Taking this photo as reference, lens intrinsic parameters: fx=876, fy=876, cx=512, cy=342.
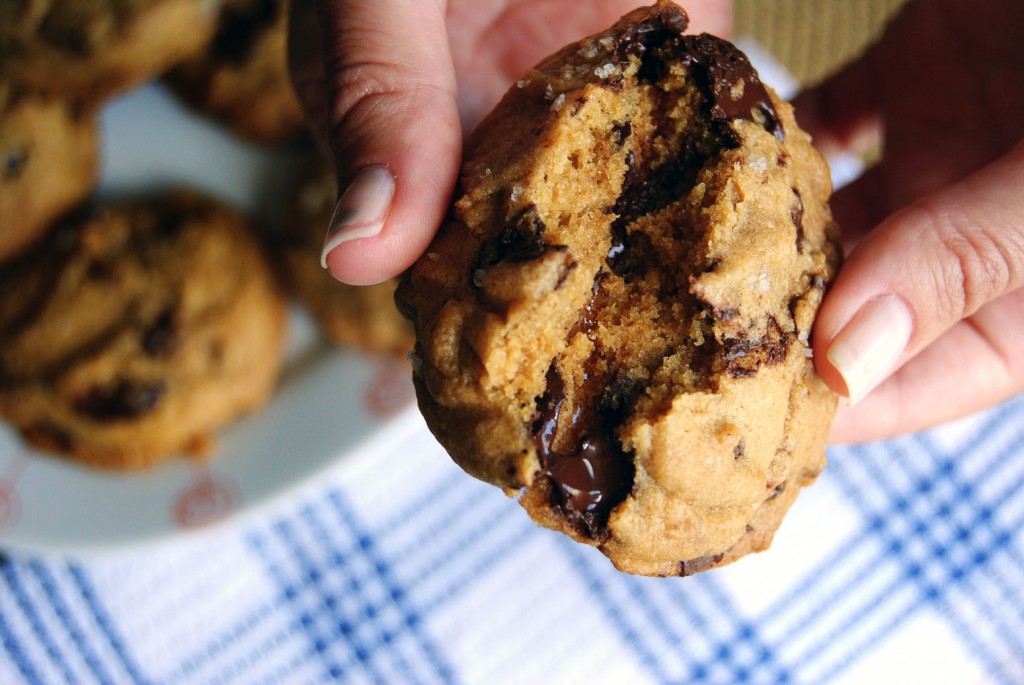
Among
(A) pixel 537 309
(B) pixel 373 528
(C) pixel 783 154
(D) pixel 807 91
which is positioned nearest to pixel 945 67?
(D) pixel 807 91

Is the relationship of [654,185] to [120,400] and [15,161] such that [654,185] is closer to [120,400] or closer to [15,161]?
[120,400]

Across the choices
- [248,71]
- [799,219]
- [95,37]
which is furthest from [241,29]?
[799,219]

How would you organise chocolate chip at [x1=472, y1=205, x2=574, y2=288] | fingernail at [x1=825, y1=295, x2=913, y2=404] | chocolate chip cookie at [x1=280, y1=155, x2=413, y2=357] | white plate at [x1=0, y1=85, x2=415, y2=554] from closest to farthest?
1. chocolate chip at [x1=472, y1=205, x2=574, y2=288]
2. fingernail at [x1=825, y1=295, x2=913, y2=404]
3. white plate at [x1=0, y1=85, x2=415, y2=554]
4. chocolate chip cookie at [x1=280, y1=155, x2=413, y2=357]

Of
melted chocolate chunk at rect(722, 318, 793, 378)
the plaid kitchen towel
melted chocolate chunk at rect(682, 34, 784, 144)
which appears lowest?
the plaid kitchen towel

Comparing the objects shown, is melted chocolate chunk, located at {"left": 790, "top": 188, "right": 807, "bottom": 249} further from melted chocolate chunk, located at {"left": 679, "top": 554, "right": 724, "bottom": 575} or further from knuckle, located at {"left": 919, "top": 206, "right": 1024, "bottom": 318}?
melted chocolate chunk, located at {"left": 679, "top": 554, "right": 724, "bottom": 575}

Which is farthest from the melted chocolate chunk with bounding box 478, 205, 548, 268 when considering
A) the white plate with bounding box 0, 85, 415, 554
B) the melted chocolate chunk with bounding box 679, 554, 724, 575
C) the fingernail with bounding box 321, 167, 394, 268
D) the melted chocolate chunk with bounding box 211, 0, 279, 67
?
the melted chocolate chunk with bounding box 211, 0, 279, 67

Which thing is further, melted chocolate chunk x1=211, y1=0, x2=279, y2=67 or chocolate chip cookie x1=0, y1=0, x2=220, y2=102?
melted chocolate chunk x1=211, y1=0, x2=279, y2=67
